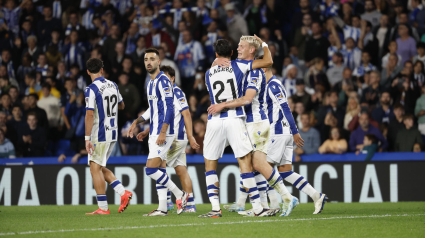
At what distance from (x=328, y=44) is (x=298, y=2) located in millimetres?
2618

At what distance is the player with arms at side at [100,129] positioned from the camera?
8.87 meters

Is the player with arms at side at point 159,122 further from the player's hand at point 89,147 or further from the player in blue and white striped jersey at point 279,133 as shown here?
the player in blue and white striped jersey at point 279,133

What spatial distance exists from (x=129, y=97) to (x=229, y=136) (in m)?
7.39

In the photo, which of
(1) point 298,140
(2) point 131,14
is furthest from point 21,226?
(2) point 131,14

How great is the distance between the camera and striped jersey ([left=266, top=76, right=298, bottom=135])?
28.5 ft

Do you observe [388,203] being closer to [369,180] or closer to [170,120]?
[369,180]

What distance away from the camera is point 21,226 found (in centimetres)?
716

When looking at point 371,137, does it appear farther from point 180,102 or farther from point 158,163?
point 158,163

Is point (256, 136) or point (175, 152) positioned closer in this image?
point (256, 136)

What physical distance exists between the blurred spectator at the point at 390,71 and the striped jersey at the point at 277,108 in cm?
561

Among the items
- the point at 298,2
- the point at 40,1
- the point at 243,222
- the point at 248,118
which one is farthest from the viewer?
the point at 40,1

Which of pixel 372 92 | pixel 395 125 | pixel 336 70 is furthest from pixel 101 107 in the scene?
pixel 336 70

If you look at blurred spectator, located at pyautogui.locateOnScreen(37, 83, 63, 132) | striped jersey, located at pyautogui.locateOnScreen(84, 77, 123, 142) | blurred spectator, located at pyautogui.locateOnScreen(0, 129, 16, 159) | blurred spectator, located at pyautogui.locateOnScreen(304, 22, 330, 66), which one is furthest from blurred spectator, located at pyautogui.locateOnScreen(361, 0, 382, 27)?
blurred spectator, located at pyautogui.locateOnScreen(0, 129, 16, 159)

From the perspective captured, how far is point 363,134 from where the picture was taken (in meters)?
12.5
